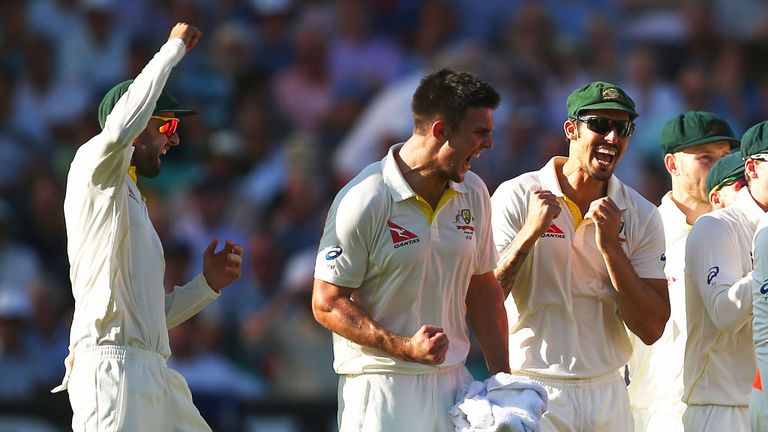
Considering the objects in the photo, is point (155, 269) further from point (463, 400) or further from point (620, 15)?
point (620, 15)

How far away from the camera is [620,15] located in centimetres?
1230

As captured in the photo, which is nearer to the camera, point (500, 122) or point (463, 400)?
point (463, 400)

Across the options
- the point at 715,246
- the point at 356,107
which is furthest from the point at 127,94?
the point at 356,107

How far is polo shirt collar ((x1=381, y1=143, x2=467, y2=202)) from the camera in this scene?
17.0ft

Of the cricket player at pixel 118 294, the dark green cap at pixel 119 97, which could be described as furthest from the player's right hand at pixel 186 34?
the dark green cap at pixel 119 97

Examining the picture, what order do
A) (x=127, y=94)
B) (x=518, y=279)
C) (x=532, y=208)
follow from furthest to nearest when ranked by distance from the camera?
(x=518, y=279), (x=532, y=208), (x=127, y=94)

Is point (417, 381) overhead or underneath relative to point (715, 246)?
underneath

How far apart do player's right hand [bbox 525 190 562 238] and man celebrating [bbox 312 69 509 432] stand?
316mm

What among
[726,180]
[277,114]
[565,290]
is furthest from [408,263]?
[277,114]

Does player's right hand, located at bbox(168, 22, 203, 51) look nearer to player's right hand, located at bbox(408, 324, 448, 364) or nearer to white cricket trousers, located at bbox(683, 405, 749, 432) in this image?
player's right hand, located at bbox(408, 324, 448, 364)

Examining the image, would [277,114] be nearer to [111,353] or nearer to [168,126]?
[168,126]

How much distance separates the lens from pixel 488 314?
539 cm

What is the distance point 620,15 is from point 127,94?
7.96 meters

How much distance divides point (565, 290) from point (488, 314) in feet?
1.75
